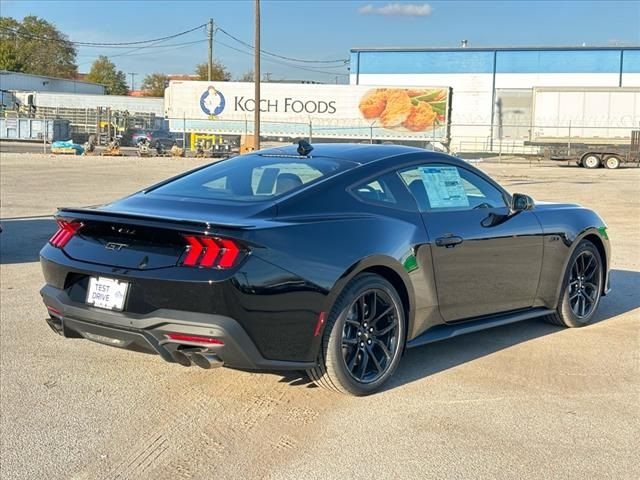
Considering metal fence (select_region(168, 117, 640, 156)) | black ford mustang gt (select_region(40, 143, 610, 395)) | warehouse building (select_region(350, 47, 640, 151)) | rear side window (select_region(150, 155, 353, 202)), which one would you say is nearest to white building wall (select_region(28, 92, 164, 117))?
metal fence (select_region(168, 117, 640, 156))

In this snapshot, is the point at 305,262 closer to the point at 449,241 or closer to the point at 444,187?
the point at 449,241

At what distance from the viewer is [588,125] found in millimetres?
38969

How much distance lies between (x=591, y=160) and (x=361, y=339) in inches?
1388

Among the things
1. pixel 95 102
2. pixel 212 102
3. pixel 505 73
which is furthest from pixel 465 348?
pixel 95 102

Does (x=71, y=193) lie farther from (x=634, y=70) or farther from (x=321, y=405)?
(x=634, y=70)

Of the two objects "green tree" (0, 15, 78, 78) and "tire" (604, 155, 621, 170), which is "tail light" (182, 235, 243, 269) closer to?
"tire" (604, 155, 621, 170)

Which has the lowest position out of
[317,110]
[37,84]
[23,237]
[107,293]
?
[23,237]

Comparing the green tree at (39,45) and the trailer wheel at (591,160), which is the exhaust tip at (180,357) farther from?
the green tree at (39,45)

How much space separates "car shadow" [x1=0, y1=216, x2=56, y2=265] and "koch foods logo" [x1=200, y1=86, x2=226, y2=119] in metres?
33.1

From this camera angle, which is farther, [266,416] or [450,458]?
[266,416]

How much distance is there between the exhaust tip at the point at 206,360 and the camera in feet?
12.3

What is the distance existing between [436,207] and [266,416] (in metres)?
1.83

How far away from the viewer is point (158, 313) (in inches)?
148

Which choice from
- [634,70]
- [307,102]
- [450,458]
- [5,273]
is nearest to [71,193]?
[5,273]
